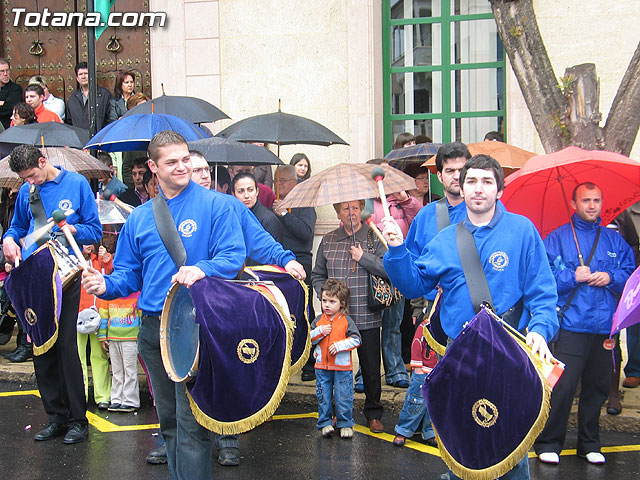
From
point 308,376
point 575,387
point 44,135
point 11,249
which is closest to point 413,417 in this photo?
point 575,387

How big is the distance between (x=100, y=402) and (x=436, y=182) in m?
5.35

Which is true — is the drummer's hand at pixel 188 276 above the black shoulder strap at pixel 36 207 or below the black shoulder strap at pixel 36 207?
below

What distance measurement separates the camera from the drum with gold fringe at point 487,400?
3.98m

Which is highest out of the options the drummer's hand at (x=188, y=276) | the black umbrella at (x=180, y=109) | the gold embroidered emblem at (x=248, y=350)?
the black umbrella at (x=180, y=109)

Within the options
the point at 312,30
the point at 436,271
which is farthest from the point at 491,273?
the point at 312,30

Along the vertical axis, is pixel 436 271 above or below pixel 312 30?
below

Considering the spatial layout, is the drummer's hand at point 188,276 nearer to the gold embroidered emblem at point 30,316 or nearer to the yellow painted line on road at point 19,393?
the gold embroidered emblem at point 30,316

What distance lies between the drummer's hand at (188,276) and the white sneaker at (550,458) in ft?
9.63

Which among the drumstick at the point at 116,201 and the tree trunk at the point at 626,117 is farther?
the drumstick at the point at 116,201

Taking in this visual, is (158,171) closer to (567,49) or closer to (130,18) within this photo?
(567,49)

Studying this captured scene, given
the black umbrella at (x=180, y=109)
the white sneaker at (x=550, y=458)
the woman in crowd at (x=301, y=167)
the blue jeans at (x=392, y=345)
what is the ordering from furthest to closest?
1. the woman in crowd at (x=301, y=167)
2. the black umbrella at (x=180, y=109)
3. the blue jeans at (x=392, y=345)
4. the white sneaker at (x=550, y=458)

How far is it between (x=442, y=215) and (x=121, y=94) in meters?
6.44

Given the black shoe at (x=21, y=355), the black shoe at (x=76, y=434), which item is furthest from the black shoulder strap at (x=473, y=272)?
the black shoe at (x=21, y=355)

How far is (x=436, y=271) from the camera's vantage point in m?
4.45
